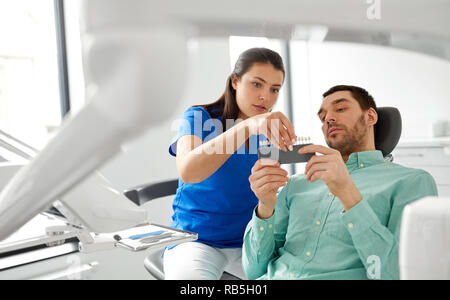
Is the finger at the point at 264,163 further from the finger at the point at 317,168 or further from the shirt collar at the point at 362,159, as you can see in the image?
the shirt collar at the point at 362,159

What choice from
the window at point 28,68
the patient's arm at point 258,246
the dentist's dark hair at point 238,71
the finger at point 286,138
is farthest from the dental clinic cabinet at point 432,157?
the window at point 28,68

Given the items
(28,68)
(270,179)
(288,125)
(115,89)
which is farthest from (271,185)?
(28,68)

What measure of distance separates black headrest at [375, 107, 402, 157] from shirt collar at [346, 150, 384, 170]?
0.11m

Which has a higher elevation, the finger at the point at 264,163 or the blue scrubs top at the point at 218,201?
the finger at the point at 264,163

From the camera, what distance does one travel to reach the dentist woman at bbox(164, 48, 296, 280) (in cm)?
82

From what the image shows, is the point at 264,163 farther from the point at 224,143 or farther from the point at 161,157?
the point at 161,157

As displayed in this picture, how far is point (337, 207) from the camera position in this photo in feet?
2.53

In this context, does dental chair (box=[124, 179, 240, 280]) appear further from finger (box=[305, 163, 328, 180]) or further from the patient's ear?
the patient's ear

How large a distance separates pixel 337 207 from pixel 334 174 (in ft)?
0.69

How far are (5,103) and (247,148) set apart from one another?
1621 millimetres

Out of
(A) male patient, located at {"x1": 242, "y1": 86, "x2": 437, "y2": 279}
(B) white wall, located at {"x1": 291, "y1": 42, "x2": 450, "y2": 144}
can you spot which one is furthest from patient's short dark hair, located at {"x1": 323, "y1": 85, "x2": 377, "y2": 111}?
(B) white wall, located at {"x1": 291, "y1": 42, "x2": 450, "y2": 144}

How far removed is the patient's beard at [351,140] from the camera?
866 millimetres
